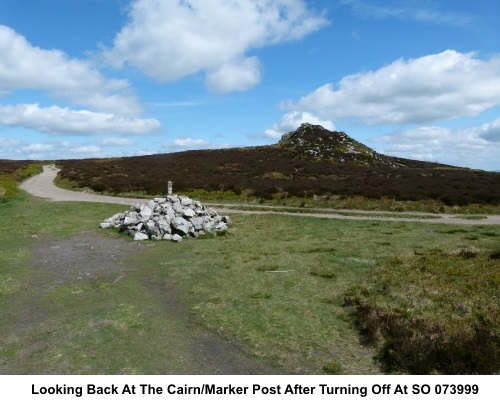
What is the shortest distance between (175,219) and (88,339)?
43.6ft

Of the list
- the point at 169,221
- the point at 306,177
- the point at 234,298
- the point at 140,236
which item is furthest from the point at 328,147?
the point at 234,298

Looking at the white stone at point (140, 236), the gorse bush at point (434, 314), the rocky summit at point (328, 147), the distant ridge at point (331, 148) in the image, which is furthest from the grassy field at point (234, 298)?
the distant ridge at point (331, 148)

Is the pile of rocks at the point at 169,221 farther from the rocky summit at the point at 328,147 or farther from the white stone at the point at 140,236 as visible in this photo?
the rocky summit at the point at 328,147

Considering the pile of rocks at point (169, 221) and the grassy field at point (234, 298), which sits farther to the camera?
the pile of rocks at point (169, 221)

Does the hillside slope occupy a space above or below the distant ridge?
below

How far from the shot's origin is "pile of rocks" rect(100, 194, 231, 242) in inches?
844

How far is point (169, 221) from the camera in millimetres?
22172

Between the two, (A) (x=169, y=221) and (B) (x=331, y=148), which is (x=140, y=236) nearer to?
(A) (x=169, y=221)

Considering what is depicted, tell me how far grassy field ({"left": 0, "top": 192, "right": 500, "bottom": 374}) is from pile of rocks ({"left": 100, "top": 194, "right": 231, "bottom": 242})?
4.24 feet

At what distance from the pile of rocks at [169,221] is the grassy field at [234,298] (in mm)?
1293

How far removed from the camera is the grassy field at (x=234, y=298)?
27.2 ft

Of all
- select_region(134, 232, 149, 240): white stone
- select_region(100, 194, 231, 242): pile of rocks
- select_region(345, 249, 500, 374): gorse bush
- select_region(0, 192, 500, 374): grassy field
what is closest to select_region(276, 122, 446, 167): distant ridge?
select_region(100, 194, 231, 242): pile of rocks

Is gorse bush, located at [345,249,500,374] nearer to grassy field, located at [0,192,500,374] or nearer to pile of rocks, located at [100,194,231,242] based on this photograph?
grassy field, located at [0,192,500,374]
